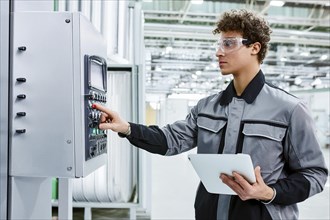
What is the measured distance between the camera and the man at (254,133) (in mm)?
1143

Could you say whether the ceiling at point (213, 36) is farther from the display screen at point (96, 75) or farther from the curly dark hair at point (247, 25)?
the display screen at point (96, 75)

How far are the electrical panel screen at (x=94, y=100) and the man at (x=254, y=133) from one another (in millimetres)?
76

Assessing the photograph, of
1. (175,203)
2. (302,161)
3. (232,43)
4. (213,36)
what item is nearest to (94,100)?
(232,43)

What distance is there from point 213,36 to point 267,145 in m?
3.00

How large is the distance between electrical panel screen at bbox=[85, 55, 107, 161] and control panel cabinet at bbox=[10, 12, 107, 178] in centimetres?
4

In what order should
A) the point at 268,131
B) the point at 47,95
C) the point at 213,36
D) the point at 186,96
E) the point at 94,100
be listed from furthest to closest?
the point at 186,96 < the point at 213,36 < the point at 268,131 < the point at 94,100 < the point at 47,95

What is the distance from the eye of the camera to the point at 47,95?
929 millimetres

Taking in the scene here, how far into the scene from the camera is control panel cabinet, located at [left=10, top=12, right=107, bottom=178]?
93 cm

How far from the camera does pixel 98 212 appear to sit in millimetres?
3539

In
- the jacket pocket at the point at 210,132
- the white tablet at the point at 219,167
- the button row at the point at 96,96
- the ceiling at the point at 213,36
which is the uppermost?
the ceiling at the point at 213,36

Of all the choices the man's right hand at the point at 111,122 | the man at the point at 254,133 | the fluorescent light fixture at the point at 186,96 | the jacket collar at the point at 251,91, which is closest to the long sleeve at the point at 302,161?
the man at the point at 254,133

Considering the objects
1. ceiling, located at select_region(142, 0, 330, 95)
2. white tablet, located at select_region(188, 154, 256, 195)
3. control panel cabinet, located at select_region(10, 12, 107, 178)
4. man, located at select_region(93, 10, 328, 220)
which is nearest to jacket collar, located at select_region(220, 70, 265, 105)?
man, located at select_region(93, 10, 328, 220)

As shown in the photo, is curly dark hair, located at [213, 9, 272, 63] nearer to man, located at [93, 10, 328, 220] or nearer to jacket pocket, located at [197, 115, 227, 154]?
man, located at [93, 10, 328, 220]

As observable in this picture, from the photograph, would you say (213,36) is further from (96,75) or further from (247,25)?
(96,75)
